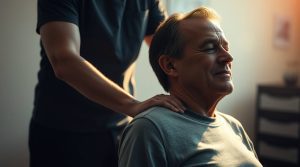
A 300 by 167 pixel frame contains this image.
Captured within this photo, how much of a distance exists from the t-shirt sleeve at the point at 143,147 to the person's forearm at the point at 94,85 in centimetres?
9

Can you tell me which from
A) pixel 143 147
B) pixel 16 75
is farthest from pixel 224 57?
pixel 16 75

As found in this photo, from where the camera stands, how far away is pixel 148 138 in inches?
35.8

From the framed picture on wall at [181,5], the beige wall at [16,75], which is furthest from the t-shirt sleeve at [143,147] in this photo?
the framed picture on wall at [181,5]

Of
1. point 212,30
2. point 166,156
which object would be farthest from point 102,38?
point 166,156

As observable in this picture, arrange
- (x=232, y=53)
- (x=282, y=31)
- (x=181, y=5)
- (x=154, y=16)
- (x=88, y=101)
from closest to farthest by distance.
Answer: (x=88, y=101), (x=154, y=16), (x=181, y=5), (x=232, y=53), (x=282, y=31)

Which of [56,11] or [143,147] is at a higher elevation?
[56,11]

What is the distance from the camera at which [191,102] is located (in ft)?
3.58

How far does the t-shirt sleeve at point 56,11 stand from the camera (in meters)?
1.09

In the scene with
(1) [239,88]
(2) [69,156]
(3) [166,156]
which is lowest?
(1) [239,88]

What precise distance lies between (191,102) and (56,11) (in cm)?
48

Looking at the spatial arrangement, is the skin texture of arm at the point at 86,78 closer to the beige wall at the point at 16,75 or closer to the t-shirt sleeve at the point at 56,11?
the t-shirt sleeve at the point at 56,11

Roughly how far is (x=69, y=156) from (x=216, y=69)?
568 mm

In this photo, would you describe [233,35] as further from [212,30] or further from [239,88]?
[212,30]

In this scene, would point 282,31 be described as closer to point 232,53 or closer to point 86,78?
point 232,53
